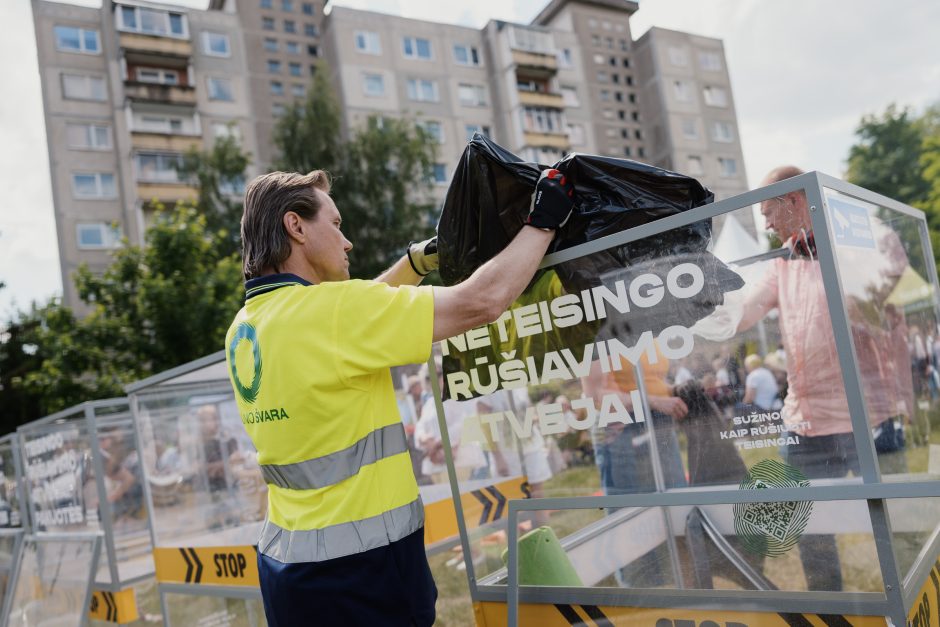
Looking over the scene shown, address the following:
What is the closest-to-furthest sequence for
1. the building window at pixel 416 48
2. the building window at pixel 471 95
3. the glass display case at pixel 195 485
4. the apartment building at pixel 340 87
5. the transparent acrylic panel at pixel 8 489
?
the glass display case at pixel 195 485, the transparent acrylic panel at pixel 8 489, the apartment building at pixel 340 87, the building window at pixel 416 48, the building window at pixel 471 95

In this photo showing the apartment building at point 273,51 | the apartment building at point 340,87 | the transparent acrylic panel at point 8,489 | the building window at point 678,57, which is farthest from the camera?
the building window at point 678,57

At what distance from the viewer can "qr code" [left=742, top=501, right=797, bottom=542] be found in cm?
193

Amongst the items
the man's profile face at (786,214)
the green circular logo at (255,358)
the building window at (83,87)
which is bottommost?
the green circular logo at (255,358)

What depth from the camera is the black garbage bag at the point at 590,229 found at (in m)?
2.05

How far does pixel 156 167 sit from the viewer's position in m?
28.4

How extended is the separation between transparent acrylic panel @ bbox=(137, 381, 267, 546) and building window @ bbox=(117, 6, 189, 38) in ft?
96.1

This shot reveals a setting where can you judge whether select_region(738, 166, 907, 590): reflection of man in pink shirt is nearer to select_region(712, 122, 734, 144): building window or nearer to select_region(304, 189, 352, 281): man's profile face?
select_region(304, 189, 352, 281): man's profile face

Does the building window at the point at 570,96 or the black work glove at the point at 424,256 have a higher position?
the building window at the point at 570,96

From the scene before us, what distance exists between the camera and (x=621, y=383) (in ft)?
7.15

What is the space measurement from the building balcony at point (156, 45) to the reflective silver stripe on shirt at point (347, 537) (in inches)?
1247

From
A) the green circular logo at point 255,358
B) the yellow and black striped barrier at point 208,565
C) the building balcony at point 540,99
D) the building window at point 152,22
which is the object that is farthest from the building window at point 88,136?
the green circular logo at point 255,358

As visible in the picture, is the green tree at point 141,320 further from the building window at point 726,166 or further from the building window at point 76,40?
the building window at point 726,166

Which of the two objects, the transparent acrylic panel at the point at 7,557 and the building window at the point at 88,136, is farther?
the building window at the point at 88,136

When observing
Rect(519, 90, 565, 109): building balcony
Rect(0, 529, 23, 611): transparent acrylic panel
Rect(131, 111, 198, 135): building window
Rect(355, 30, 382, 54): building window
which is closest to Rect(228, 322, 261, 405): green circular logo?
Rect(0, 529, 23, 611): transparent acrylic panel
